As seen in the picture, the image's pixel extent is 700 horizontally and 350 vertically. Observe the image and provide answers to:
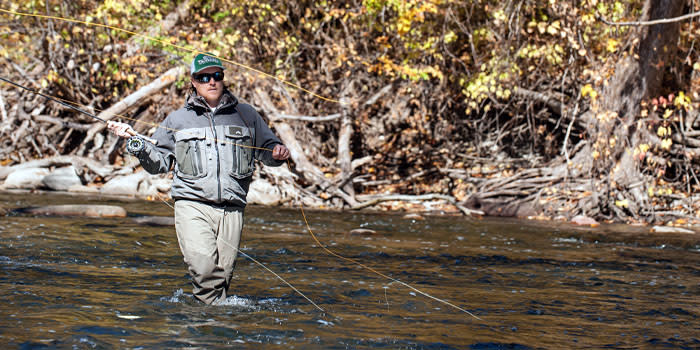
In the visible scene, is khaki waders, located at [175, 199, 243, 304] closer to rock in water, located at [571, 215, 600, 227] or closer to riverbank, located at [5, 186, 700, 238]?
riverbank, located at [5, 186, 700, 238]

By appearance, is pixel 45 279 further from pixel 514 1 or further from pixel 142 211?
pixel 514 1

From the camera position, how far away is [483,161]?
16531 mm

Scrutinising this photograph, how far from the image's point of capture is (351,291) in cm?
640

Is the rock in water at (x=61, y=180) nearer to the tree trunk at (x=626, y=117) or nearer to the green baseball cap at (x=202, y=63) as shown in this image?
the tree trunk at (x=626, y=117)

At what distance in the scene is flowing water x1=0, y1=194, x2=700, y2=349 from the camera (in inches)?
189

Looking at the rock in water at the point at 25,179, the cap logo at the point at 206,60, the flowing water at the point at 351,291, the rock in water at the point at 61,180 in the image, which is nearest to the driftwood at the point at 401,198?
the flowing water at the point at 351,291

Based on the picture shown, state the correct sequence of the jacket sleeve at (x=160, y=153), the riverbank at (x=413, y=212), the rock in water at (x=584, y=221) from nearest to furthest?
the jacket sleeve at (x=160, y=153)
the riverbank at (x=413, y=212)
the rock in water at (x=584, y=221)

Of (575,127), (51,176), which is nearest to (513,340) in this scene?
(575,127)

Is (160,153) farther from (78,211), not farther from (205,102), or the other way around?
(78,211)

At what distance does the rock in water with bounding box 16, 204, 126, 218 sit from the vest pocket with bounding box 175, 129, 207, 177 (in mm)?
6610

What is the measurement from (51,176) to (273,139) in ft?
37.9

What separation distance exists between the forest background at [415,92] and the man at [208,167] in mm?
8938

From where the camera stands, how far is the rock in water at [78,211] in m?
11.1

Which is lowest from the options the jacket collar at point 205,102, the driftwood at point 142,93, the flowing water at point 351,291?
the flowing water at point 351,291
